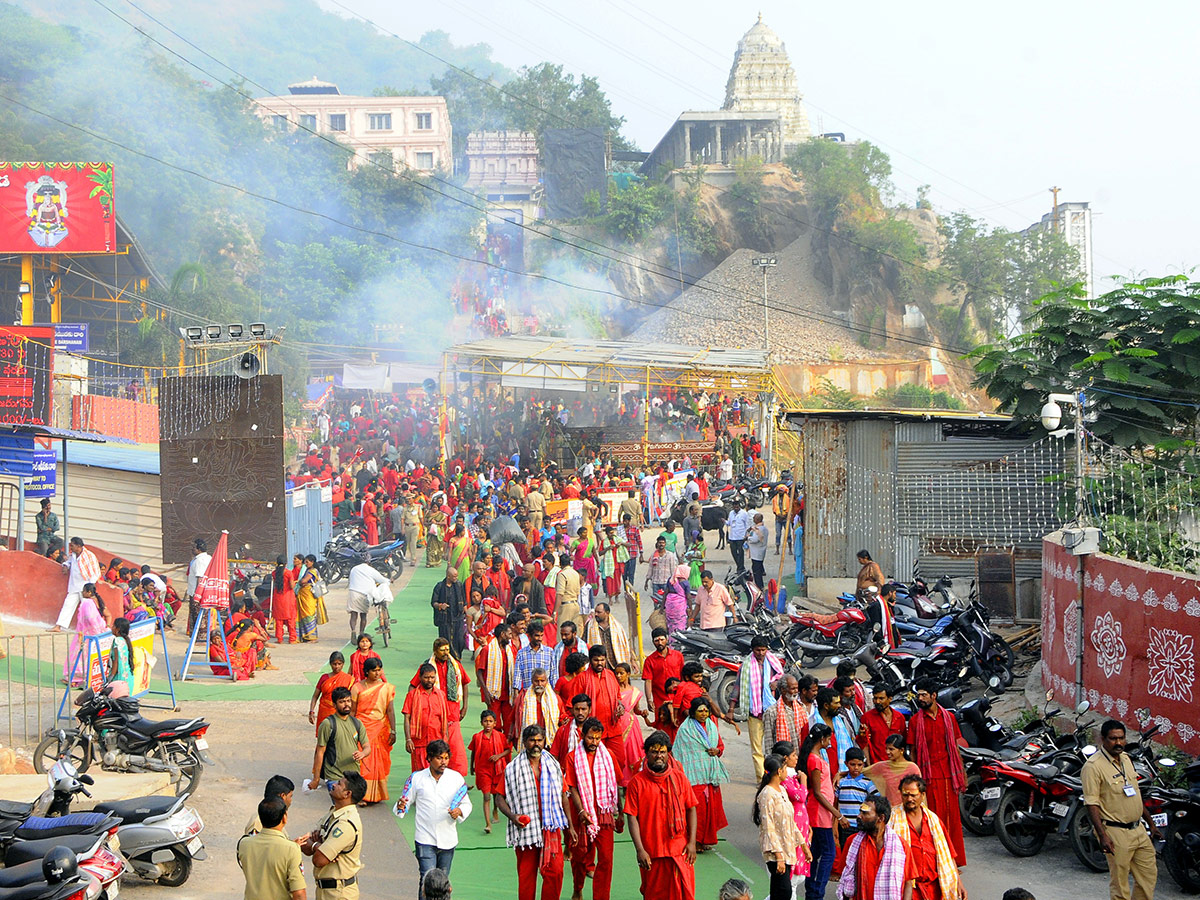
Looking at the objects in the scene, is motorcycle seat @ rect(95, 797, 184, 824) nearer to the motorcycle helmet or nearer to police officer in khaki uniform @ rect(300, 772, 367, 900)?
the motorcycle helmet

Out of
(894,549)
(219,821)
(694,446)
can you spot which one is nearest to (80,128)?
(694,446)

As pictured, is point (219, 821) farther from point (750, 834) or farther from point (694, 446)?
point (694, 446)

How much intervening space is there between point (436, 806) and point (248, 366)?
11735 mm

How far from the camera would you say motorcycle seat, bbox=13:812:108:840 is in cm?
701

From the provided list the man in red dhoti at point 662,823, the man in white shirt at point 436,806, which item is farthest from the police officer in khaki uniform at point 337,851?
the man in red dhoti at point 662,823

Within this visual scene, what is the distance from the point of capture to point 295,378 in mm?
45375

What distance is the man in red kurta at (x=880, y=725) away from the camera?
27.3ft

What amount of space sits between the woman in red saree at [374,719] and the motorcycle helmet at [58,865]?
2.99 meters

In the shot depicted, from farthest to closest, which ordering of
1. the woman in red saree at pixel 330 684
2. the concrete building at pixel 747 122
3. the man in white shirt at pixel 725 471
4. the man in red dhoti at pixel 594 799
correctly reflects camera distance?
1. the concrete building at pixel 747 122
2. the man in white shirt at pixel 725 471
3. the woman in red saree at pixel 330 684
4. the man in red dhoti at pixel 594 799

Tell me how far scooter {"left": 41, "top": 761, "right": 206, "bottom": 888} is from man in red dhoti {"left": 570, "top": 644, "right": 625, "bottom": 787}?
2882 mm

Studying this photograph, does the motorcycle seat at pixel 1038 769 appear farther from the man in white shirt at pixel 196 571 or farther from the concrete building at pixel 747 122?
the concrete building at pixel 747 122

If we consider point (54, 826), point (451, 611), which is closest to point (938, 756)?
point (54, 826)

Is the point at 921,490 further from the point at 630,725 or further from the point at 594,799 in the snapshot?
the point at 594,799

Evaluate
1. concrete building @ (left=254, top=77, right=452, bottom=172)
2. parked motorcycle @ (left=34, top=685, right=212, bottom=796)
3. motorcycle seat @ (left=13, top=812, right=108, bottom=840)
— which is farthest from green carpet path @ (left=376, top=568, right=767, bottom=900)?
concrete building @ (left=254, top=77, right=452, bottom=172)
